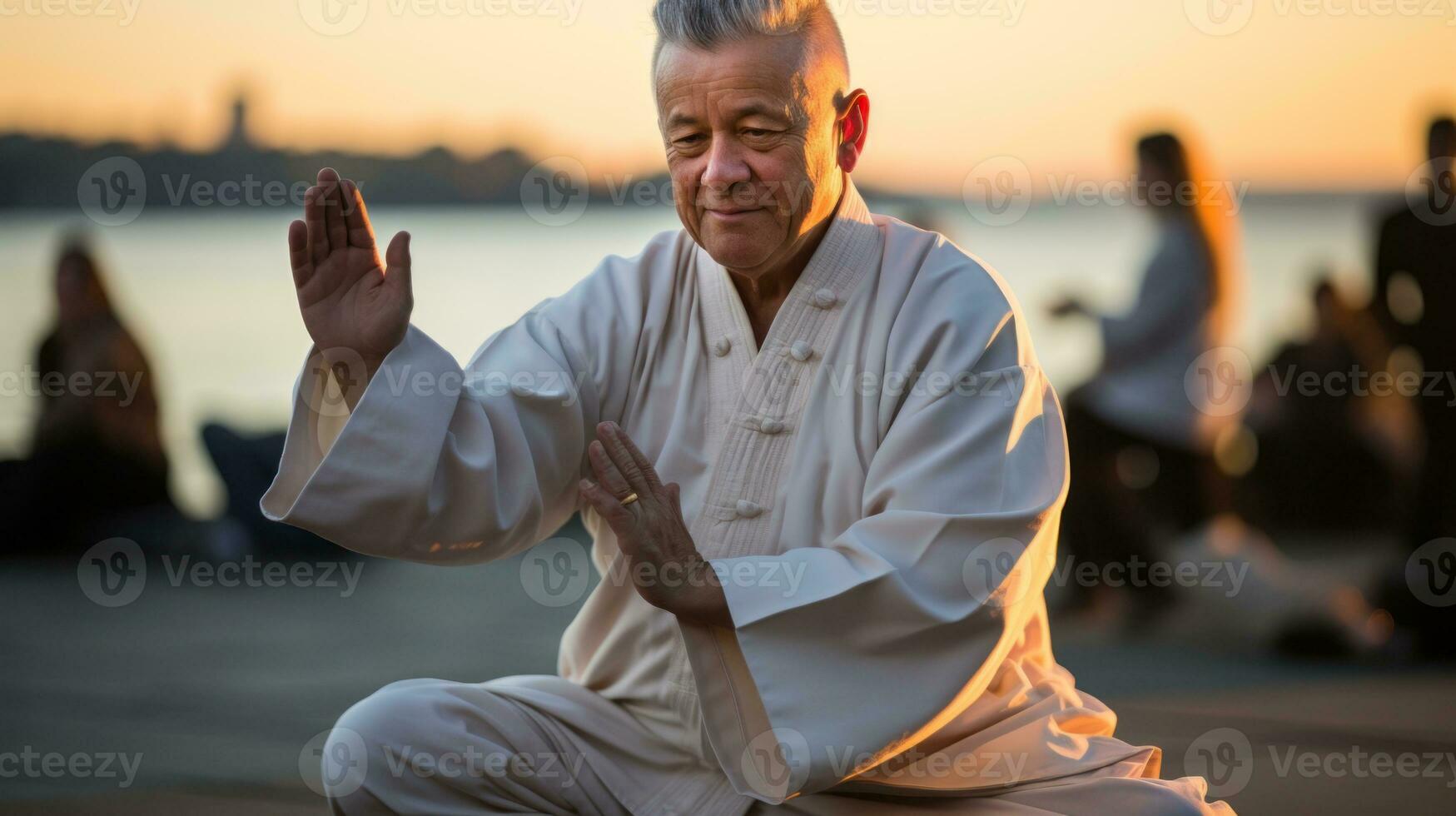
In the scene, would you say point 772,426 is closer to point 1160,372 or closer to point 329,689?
point 329,689

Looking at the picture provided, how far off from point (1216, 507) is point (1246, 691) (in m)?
0.91

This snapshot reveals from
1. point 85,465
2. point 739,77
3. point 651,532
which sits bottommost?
point 85,465

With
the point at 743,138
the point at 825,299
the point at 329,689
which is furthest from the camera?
the point at 329,689

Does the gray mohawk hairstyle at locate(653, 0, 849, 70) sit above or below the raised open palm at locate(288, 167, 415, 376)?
above

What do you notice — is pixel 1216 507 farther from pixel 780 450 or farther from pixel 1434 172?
pixel 780 450

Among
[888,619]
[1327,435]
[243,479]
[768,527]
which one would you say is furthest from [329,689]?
[1327,435]

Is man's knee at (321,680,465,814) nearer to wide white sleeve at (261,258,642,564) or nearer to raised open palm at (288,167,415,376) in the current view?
wide white sleeve at (261,258,642,564)

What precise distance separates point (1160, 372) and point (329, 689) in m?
2.57

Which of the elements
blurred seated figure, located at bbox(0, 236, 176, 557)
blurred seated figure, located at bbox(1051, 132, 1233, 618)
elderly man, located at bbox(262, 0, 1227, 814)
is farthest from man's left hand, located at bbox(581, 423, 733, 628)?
blurred seated figure, located at bbox(0, 236, 176, 557)

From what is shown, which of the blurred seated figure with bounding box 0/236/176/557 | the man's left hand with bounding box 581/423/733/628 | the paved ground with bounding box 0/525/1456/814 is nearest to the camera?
the man's left hand with bounding box 581/423/733/628

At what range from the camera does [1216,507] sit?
5.14 meters

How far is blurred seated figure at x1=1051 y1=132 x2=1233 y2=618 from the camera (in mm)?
4793

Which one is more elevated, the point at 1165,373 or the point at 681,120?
the point at 681,120

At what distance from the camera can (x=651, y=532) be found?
2066 millimetres
